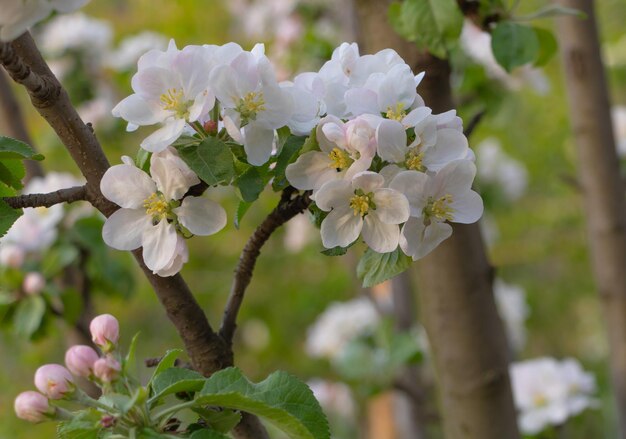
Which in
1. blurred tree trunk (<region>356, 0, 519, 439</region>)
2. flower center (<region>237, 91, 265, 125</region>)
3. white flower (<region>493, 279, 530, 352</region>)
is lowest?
white flower (<region>493, 279, 530, 352</region>)

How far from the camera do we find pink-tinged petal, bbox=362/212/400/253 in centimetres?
53

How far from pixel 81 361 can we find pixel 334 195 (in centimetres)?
20

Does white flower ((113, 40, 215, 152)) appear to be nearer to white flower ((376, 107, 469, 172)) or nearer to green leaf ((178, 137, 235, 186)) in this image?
green leaf ((178, 137, 235, 186))

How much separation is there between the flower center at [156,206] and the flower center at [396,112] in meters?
0.16

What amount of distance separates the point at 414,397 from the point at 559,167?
2.14 metres

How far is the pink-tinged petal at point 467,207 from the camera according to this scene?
1.76 feet

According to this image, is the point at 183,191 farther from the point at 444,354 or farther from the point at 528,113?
the point at 528,113

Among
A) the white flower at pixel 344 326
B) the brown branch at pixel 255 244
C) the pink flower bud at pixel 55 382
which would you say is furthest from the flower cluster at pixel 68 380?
the white flower at pixel 344 326

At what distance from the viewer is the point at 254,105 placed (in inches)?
20.6

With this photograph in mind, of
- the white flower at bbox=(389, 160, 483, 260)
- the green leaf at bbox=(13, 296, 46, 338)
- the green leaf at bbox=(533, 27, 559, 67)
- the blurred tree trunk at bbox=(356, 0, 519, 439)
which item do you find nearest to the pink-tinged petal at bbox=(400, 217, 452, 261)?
the white flower at bbox=(389, 160, 483, 260)

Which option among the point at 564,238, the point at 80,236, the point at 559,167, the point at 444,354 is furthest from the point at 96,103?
the point at 559,167

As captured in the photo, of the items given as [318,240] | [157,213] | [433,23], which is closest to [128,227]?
[157,213]

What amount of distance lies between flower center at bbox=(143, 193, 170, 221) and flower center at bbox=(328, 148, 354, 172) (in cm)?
11

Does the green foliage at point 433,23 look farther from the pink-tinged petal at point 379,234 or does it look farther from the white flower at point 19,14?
the white flower at point 19,14
